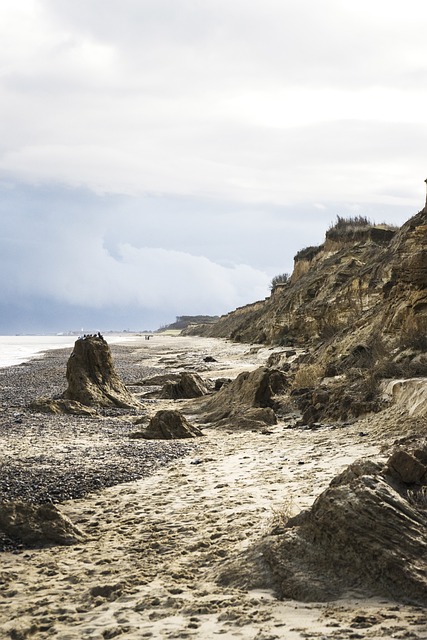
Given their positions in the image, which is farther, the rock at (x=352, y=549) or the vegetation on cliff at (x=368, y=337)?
the vegetation on cliff at (x=368, y=337)

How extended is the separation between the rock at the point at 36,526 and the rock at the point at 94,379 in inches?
426

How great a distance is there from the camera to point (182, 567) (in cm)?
608

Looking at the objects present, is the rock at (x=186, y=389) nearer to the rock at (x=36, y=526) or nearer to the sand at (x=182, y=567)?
the sand at (x=182, y=567)

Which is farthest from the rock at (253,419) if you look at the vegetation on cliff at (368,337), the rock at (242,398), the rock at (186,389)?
the rock at (186,389)

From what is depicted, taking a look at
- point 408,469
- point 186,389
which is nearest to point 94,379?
point 186,389

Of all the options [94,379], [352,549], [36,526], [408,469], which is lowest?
[36,526]

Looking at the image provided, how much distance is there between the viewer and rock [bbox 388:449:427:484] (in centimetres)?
612

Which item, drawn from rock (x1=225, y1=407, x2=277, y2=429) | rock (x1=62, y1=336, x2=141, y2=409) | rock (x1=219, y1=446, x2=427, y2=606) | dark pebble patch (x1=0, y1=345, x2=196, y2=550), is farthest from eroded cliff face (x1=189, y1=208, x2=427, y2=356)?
rock (x1=219, y1=446, x2=427, y2=606)

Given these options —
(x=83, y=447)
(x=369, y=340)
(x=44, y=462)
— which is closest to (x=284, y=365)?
(x=369, y=340)

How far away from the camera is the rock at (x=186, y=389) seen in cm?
2097

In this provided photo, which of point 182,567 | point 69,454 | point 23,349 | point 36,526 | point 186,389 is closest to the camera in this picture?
point 182,567

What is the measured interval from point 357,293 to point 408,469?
104 feet

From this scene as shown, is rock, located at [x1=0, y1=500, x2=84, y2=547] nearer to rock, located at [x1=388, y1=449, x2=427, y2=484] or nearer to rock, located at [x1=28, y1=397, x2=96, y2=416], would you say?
rock, located at [x1=388, y1=449, x2=427, y2=484]

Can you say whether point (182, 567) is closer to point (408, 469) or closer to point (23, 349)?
point (408, 469)
